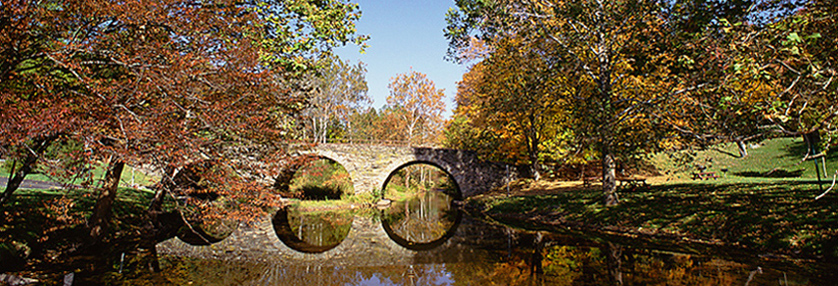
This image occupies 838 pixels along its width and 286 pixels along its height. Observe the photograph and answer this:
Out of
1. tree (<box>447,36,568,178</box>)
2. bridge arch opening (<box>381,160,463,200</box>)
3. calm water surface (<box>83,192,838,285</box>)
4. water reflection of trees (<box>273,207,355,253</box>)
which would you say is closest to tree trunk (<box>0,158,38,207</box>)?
calm water surface (<box>83,192,838,285</box>)

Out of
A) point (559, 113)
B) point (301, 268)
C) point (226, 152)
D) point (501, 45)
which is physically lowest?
point (301, 268)

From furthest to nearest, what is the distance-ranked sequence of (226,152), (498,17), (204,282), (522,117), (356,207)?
1. (356,207)
2. (522,117)
3. (498,17)
4. (226,152)
5. (204,282)

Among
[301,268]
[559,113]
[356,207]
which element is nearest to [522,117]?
[559,113]

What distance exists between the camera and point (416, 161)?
80.9ft

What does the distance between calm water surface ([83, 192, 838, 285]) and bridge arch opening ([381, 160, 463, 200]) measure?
40.5ft

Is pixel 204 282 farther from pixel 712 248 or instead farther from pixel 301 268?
pixel 712 248

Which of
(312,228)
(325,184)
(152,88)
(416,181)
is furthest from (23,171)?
(416,181)

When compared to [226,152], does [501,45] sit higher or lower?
higher

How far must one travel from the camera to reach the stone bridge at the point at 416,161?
2448 cm

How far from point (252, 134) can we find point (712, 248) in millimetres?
9794

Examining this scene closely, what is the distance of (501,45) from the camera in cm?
1352

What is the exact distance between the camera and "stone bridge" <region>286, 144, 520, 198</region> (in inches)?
964

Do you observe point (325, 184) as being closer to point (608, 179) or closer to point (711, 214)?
point (608, 179)

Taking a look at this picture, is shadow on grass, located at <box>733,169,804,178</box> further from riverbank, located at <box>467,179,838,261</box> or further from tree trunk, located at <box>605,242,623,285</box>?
tree trunk, located at <box>605,242,623,285</box>
